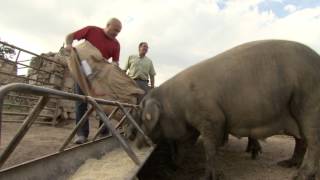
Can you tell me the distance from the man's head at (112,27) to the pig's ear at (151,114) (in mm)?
1405

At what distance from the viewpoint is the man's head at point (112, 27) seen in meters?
7.07

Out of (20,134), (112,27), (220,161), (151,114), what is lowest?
(220,161)

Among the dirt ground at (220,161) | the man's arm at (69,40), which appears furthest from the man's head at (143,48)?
the man's arm at (69,40)

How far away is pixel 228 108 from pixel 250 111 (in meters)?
0.30

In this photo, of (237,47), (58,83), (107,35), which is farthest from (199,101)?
(58,83)

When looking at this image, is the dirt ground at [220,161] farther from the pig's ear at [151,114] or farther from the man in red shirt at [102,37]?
the man in red shirt at [102,37]

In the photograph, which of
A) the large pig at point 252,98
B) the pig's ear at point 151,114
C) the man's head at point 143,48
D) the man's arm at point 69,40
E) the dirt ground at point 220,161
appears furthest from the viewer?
the man's head at point 143,48

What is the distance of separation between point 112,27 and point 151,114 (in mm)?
1628

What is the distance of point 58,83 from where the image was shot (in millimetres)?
11977

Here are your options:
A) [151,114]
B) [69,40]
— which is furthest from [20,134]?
[69,40]

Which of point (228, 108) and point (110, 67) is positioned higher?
point (110, 67)

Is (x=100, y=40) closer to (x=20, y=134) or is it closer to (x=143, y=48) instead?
(x=143, y=48)

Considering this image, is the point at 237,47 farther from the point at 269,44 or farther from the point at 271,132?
the point at 271,132

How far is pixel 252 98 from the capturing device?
5.60 m
